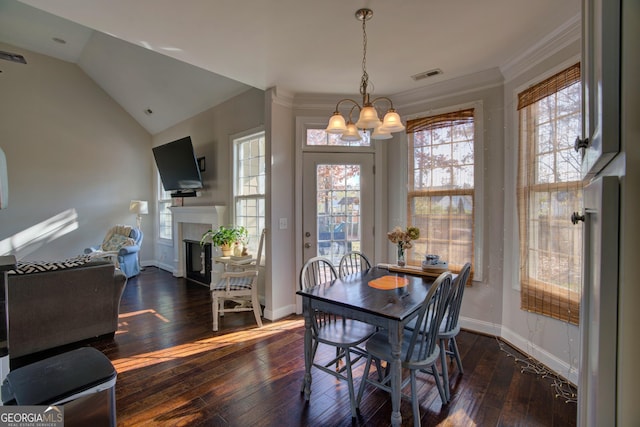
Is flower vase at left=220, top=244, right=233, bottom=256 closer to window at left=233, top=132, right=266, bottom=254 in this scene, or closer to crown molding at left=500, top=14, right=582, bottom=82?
window at left=233, top=132, right=266, bottom=254

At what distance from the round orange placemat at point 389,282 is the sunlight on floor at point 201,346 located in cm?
137

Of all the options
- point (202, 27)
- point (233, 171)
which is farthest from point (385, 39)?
point (233, 171)

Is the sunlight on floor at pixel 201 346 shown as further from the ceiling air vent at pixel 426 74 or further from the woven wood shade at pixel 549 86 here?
the woven wood shade at pixel 549 86

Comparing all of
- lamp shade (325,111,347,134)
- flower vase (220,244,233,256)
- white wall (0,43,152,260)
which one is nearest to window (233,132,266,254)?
flower vase (220,244,233,256)

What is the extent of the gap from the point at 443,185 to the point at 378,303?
1940 millimetres

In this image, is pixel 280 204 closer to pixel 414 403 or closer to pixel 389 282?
pixel 389 282

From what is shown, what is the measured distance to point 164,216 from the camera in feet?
21.0

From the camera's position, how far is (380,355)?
1.77 m

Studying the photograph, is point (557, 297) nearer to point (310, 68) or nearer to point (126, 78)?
point (310, 68)

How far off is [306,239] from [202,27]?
235 centimetres

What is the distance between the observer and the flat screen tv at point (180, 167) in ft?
15.9

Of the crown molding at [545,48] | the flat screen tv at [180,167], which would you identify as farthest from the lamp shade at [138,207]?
the crown molding at [545,48]

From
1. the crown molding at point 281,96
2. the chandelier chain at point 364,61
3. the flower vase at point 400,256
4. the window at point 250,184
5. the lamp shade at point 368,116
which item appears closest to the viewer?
the lamp shade at point 368,116

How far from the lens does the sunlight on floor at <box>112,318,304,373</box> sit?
253cm
